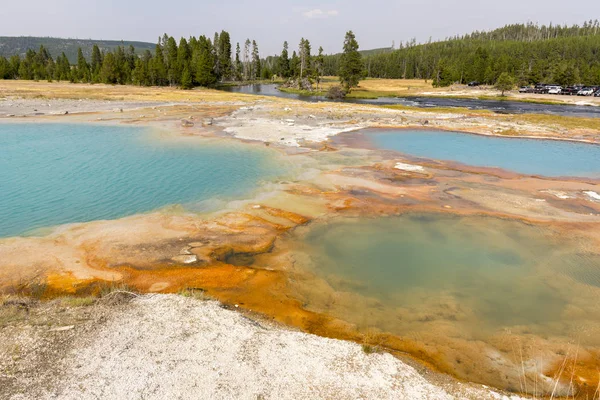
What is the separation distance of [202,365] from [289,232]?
24.2 ft

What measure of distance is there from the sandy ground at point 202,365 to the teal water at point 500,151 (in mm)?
21374

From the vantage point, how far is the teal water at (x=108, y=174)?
16141 mm

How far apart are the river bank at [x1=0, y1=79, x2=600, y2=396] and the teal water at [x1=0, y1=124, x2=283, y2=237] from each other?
5.89ft

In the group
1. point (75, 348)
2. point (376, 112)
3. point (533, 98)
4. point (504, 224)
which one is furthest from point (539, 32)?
point (75, 348)

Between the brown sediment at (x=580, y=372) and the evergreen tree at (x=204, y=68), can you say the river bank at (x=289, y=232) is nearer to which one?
the brown sediment at (x=580, y=372)

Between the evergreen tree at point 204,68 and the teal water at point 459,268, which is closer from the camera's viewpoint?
the teal water at point 459,268

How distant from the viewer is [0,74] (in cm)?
9925

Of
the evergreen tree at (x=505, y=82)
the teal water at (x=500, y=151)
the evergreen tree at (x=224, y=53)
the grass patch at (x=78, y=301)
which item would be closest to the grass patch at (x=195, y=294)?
the grass patch at (x=78, y=301)

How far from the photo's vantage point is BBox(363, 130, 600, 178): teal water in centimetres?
2491

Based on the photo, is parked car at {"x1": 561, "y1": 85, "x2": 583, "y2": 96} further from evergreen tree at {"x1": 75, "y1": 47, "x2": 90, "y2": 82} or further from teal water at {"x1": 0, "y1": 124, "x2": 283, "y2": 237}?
evergreen tree at {"x1": 75, "y1": 47, "x2": 90, "y2": 82}

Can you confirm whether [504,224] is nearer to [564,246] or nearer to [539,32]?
[564,246]

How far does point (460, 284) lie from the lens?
37.0 feet

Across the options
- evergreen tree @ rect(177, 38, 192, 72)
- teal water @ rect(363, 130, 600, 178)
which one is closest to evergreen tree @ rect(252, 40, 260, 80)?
evergreen tree @ rect(177, 38, 192, 72)

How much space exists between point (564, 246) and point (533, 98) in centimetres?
7615
